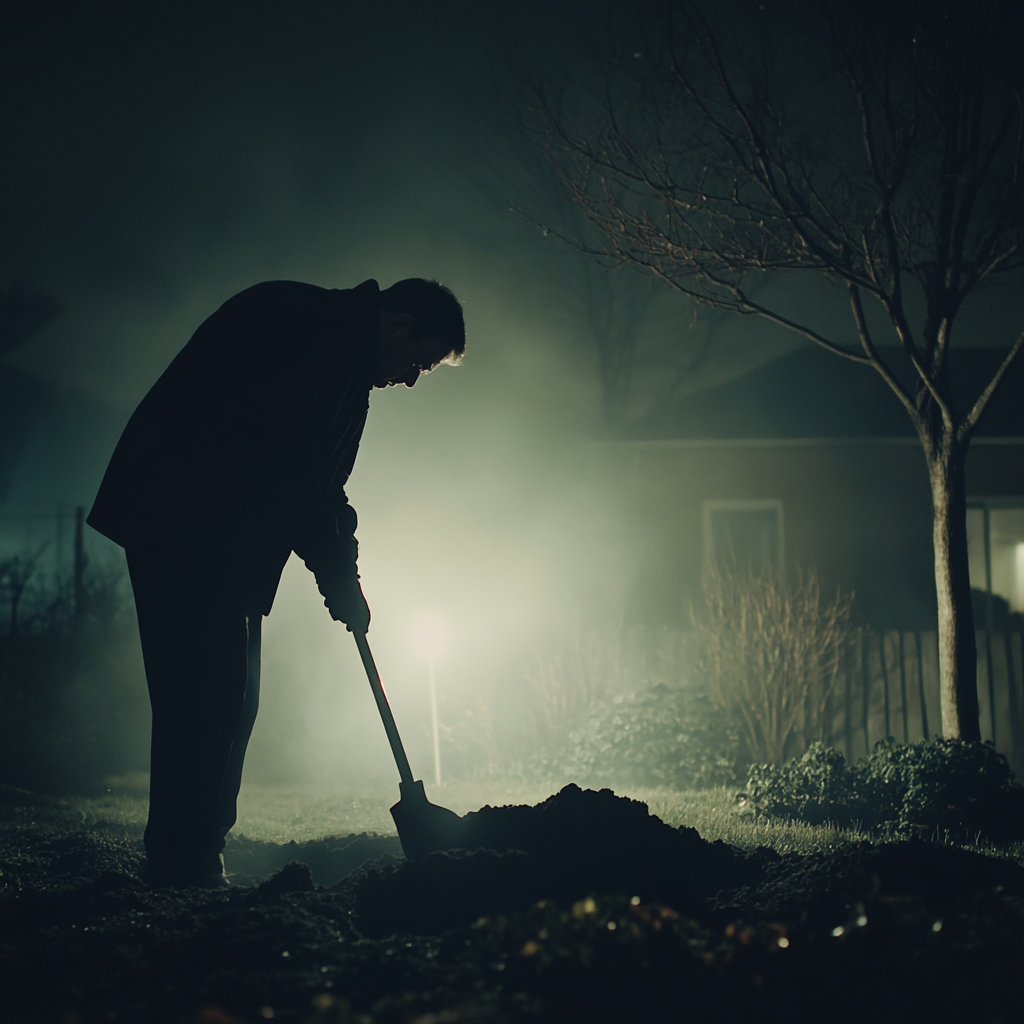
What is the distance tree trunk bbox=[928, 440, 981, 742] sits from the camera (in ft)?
15.8

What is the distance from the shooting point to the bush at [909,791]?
13.8 ft

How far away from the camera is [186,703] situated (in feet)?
8.34

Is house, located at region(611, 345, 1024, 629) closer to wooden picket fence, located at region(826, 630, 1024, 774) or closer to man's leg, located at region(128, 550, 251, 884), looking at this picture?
wooden picket fence, located at region(826, 630, 1024, 774)

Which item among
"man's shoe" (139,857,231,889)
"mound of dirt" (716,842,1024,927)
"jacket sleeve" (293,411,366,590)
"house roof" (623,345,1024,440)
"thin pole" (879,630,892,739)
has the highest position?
"house roof" (623,345,1024,440)

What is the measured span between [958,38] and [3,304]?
30.9 feet

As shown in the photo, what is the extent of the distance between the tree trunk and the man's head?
3.31m

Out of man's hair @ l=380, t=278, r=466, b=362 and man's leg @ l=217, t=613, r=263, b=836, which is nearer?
man's leg @ l=217, t=613, r=263, b=836

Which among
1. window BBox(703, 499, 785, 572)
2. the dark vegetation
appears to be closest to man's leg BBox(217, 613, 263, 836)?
the dark vegetation

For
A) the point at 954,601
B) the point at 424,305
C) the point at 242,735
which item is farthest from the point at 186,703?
the point at 954,601

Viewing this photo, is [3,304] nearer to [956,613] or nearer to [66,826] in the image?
[66,826]

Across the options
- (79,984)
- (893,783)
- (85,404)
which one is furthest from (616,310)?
(79,984)

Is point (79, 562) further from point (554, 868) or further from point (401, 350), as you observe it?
point (554, 868)

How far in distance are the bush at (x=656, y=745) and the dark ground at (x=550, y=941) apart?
11.9 ft

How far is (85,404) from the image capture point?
9.92m
